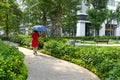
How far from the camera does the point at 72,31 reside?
64875mm

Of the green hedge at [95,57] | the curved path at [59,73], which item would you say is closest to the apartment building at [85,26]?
the green hedge at [95,57]

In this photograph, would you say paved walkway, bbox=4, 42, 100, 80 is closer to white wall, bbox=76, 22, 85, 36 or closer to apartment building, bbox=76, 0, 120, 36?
apartment building, bbox=76, 0, 120, 36

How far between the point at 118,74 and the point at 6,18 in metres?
32.1

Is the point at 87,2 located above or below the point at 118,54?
above

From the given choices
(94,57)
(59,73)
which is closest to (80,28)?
(94,57)

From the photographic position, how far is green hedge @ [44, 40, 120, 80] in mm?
9295

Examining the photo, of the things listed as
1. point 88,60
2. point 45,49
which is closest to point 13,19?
point 45,49

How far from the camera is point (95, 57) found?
11.7 meters

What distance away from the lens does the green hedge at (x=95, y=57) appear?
9.29m

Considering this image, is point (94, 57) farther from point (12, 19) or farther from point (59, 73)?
point (12, 19)

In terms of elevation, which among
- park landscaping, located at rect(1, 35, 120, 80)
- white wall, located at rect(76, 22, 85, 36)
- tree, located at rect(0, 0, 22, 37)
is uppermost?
tree, located at rect(0, 0, 22, 37)

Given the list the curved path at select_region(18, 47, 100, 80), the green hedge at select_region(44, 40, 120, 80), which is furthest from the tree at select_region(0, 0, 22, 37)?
the curved path at select_region(18, 47, 100, 80)

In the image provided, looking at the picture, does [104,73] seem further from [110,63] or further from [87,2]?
[87,2]

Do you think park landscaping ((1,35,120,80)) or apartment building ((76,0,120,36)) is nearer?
park landscaping ((1,35,120,80))
